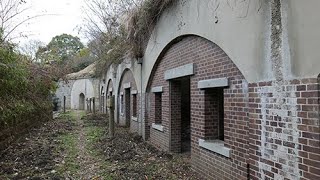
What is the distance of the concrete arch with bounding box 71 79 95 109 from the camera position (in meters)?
39.1

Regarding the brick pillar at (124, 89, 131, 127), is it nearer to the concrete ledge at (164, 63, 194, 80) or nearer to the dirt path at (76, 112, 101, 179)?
the dirt path at (76, 112, 101, 179)

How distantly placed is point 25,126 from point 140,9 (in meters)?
6.10

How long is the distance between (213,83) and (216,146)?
1197 mm

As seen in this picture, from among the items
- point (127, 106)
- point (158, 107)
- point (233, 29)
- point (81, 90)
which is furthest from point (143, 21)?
point (81, 90)

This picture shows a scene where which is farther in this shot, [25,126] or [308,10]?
[25,126]

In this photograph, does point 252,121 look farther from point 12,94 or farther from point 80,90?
point 80,90

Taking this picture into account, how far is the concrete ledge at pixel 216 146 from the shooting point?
5965 mm

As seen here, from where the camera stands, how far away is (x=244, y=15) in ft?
17.1

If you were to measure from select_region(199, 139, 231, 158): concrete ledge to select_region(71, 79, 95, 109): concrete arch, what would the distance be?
32098 mm

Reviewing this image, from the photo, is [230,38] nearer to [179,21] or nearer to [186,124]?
[179,21]

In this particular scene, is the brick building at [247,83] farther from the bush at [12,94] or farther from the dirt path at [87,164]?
the bush at [12,94]

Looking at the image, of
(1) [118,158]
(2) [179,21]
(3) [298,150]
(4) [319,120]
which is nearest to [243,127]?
(3) [298,150]

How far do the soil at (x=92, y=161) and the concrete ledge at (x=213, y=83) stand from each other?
6.40ft

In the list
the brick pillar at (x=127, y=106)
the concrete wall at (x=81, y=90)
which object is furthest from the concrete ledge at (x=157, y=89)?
the concrete wall at (x=81, y=90)
